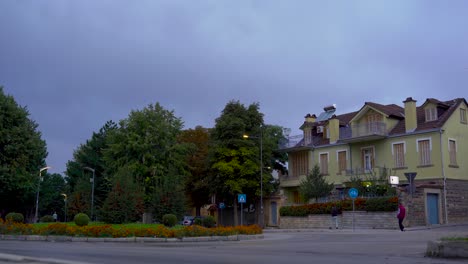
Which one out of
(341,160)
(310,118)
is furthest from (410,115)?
(310,118)

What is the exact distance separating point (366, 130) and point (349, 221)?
11.2m

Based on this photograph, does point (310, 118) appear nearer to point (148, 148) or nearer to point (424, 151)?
point (424, 151)

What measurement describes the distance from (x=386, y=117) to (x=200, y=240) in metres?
26.5

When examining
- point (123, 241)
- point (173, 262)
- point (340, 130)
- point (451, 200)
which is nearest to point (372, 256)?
point (173, 262)

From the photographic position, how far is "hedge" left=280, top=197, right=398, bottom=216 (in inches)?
1517

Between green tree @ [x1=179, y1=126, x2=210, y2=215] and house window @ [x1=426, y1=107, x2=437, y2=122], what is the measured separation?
840 inches

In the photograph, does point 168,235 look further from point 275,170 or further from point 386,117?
point 275,170

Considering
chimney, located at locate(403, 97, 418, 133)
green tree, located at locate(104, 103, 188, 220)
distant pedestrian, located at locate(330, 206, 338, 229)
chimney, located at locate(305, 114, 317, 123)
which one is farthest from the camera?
chimney, located at locate(305, 114, 317, 123)

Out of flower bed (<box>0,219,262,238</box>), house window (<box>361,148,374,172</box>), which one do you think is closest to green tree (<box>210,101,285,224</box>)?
house window (<box>361,148,374,172</box>)

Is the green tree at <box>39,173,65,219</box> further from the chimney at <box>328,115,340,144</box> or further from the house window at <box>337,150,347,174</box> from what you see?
the house window at <box>337,150,347,174</box>

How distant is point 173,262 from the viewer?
14.7 metres

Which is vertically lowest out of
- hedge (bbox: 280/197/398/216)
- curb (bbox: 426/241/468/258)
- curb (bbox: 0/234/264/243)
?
curb (bbox: 0/234/264/243)

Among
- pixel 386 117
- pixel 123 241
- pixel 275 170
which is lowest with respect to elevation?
pixel 123 241

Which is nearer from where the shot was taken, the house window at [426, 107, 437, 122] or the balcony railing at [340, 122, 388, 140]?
the house window at [426, 107, 437, 122]
